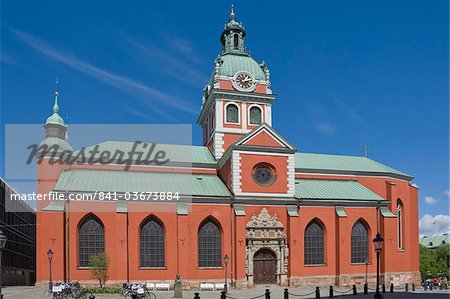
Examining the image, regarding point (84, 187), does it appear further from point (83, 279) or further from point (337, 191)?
point (337, 191)

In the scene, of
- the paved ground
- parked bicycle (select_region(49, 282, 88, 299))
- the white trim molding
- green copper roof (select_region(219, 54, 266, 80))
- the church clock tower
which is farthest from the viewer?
green copper roof (select_region(219, 54, 266, 80))

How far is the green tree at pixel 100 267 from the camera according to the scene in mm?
40312

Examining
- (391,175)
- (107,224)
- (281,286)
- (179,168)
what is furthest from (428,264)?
(107,224)

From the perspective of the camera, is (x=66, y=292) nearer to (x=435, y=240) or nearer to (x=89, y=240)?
(x=89, y=240)

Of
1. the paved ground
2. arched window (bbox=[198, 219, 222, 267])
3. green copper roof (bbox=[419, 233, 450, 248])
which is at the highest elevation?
arched window (bbox=[198, 219, 222, 267])

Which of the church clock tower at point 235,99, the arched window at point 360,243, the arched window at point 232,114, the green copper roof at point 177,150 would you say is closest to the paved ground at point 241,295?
the arched window at point 360,243

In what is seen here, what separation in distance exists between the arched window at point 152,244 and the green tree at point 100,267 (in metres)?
4.03

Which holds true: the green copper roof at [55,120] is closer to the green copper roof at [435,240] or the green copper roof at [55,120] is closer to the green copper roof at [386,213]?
the green copper roof at [386,213]

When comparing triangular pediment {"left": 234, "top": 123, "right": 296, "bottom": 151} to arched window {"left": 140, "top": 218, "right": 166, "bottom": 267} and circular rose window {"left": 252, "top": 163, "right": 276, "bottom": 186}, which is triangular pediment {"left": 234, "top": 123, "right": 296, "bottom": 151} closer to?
circular rose window {"left": 252, "top": 163, "right": 276, "bottom": 186}

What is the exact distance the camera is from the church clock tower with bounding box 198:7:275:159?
53656mm

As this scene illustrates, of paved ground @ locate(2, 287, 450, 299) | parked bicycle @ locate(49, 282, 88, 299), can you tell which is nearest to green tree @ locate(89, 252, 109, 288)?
paved ground @ locate(2, 287, 450, 299)

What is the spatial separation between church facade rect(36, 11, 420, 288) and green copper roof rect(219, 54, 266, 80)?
125mm

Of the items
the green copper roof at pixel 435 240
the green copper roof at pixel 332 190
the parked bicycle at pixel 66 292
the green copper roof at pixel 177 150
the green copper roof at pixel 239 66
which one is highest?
the green copper roof at pixel 239 66

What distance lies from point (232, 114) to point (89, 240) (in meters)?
21.8
